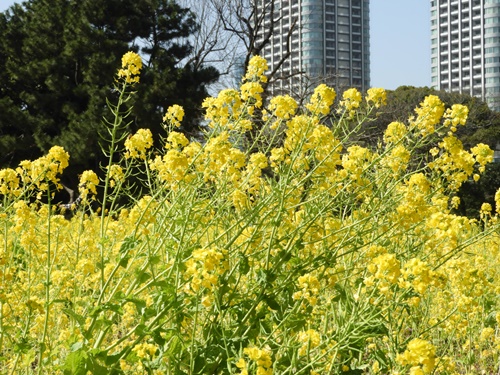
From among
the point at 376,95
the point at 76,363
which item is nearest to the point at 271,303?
the point at 76,363

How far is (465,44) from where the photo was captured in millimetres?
82188

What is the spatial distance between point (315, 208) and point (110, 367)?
951 millimetres

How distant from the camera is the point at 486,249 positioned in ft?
22.1

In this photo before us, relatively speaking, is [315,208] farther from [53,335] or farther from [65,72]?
[65,72]

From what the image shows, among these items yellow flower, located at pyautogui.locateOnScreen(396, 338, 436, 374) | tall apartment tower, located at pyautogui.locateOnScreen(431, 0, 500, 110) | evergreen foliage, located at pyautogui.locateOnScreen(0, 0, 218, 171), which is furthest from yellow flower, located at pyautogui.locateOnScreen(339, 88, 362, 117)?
tall apartment tower, located at pyautogui.locateOnScreen(431, 0, 500, 110)

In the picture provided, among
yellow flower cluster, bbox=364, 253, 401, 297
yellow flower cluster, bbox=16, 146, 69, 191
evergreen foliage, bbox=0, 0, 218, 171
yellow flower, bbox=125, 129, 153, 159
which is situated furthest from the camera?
evergreen foliage, bbox=0, 0, 218, 171

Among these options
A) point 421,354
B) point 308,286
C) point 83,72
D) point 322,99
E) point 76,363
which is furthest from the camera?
point 83,72

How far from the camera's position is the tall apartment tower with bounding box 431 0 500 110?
262 ft

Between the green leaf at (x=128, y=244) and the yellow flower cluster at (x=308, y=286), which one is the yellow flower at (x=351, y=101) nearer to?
the yellow flower cluster at (x=308, y=286)

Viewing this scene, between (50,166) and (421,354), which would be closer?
(421,354)


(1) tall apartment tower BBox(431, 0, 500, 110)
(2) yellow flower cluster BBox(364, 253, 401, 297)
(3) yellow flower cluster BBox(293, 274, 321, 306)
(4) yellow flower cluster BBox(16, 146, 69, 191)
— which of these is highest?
(1) tall apartment tower BBox(431, 0, 500, 110)

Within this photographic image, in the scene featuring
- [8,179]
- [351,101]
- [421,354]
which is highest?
[351,101]

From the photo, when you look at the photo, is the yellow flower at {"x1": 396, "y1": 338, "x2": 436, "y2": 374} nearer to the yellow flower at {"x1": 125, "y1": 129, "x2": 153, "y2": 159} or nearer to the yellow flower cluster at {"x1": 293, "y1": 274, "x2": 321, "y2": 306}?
the yellow flower cluster at {"x1": 293, "y1": 274, "x2": 321, "y2": 306}

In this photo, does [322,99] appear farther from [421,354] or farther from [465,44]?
[465,44]
